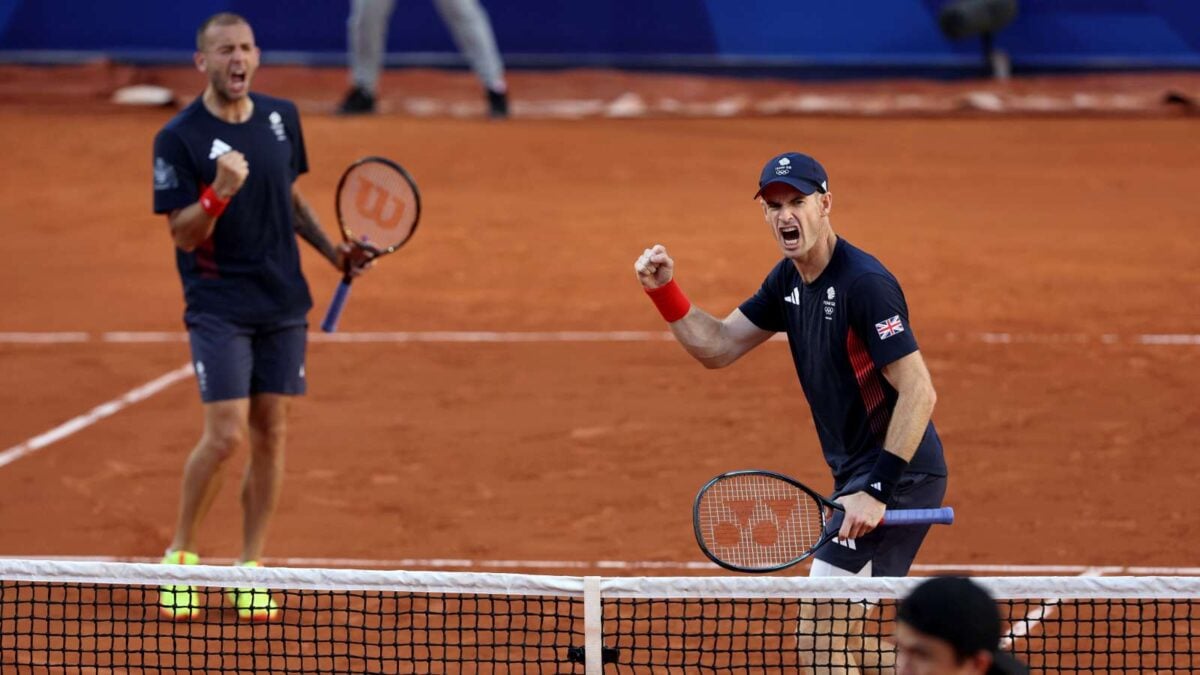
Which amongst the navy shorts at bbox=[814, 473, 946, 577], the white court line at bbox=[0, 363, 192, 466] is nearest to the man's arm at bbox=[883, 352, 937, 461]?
the navy shorts at bbox=[814, 473, 946, 577]

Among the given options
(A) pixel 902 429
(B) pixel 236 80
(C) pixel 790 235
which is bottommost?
(A) pixel 902 429

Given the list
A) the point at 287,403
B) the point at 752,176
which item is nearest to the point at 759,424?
the point at 287,403

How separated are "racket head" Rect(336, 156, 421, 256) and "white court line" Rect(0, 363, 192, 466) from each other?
285cm

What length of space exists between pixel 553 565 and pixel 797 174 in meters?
3.30

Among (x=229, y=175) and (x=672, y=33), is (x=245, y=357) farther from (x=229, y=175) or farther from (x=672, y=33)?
(x=672, y=33)

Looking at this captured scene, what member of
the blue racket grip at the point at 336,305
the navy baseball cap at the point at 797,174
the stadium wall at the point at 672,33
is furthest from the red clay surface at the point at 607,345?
the navy baseball cap at the point at 797,174

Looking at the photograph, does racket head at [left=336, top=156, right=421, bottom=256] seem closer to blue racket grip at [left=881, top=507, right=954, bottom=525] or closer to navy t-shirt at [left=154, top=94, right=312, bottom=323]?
navy t-shirt at [left=154, top=94, right=312, bottom=323]

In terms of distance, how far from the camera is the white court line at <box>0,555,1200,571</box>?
8602 mm

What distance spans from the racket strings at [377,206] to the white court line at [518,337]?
393 centimetres

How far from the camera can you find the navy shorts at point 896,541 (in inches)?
245

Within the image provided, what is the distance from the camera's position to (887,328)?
5977 mm

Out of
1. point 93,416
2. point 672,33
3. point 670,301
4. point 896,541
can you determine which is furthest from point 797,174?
point 672,33

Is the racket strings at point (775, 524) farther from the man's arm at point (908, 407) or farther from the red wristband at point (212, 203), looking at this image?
the red wristband at point (212, 203)

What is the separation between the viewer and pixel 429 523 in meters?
9.38
